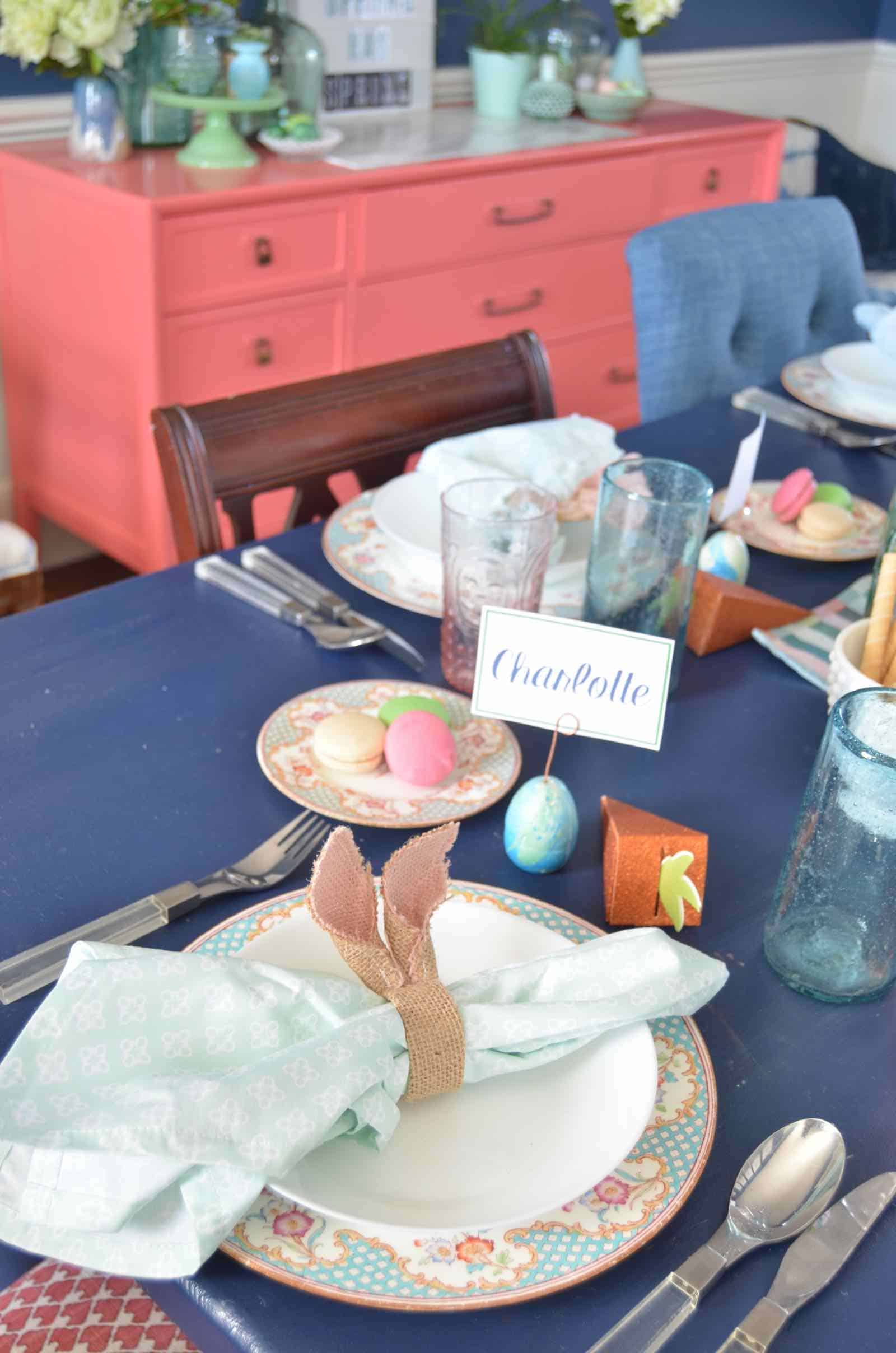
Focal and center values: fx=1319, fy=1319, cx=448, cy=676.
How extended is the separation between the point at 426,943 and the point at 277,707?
1.11 feet

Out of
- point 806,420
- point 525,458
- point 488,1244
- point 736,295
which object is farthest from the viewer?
point 736,295

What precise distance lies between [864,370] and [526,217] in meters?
1.36

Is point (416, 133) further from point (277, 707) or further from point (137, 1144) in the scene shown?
point (137, 1144)

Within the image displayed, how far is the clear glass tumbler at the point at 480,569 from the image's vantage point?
101 cm

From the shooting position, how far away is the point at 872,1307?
2.03 ft

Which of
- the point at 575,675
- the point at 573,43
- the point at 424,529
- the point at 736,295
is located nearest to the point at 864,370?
the point at 736,295

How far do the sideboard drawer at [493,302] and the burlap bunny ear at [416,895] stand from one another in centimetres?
194

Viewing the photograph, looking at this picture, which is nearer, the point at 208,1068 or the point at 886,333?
the point at 208,1068

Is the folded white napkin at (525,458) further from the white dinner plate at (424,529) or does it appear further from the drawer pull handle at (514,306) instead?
the drawer pull handle at (514,306)

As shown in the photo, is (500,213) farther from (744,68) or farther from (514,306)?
(744,68)

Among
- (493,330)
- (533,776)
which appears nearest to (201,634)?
(533,776)

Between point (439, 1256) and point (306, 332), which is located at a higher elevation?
point (439, 1256)

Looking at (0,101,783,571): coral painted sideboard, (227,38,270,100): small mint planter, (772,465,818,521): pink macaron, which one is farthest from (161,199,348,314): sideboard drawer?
(772,465,818,521): pink macaron

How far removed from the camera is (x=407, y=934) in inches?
27.6
